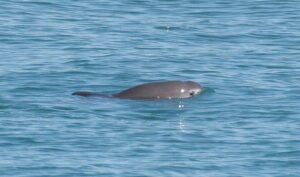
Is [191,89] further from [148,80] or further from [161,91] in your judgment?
[148,80]

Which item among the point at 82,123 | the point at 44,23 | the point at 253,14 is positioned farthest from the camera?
the point at 253,14

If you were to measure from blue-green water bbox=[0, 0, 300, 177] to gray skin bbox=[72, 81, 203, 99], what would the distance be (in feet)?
1.01

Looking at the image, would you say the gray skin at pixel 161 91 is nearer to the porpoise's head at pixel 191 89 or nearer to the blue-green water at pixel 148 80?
the porpoise's head at pixel 191 89

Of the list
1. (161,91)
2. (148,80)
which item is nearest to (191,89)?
(161,91)

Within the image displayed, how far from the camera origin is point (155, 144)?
862 inches

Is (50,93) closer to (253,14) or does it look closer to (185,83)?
(185,83)

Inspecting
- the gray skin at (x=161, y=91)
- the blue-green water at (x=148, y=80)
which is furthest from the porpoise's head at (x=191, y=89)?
the blue-green water at (x=148, y=80)

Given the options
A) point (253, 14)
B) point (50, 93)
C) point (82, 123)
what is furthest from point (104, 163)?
point (253, 14)

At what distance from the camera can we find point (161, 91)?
2612 cm

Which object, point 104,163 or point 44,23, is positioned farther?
point 44,23

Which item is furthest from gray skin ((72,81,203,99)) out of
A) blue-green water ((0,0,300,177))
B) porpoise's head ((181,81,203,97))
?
blue-green water ((0,0,300,177))

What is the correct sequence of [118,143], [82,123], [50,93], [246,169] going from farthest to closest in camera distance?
[50,93] → [82,123] → [118,143] → [246,169]

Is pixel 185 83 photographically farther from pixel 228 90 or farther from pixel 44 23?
pixel 44 23

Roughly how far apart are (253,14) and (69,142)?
16.5m
